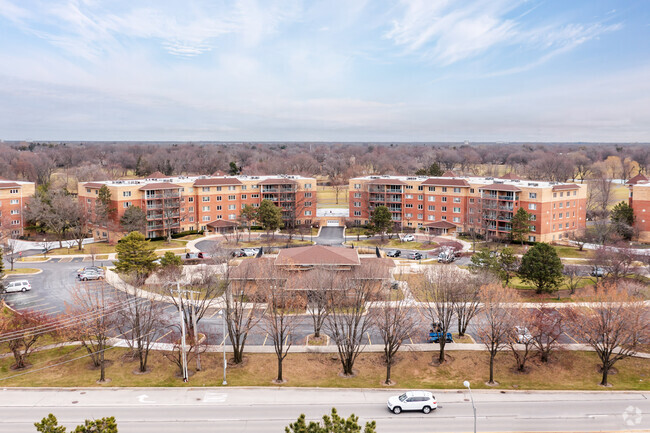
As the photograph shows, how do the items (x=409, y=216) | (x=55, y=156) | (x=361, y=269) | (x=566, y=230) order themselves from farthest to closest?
(x=55, y=156) → (x=409, y=216) → (x=566, y=230) → (x=361, y=269)

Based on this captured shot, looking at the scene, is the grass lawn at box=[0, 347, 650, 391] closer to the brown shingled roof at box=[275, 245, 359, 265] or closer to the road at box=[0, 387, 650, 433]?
the road at box=[0, 387, 650, 433]

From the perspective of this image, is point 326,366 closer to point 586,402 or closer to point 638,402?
point 586,402

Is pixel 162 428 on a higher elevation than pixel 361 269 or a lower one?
lower

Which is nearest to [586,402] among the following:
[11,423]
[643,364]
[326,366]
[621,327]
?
[621,327]

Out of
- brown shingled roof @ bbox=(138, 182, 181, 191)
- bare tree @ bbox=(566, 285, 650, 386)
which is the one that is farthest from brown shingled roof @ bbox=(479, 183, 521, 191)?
brown shingled roof @ bbox=(138, 182, 181, 191)

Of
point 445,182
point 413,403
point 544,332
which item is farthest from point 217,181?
point 413,403

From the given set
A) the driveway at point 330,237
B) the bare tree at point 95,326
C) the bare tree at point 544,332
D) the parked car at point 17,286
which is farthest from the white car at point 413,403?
the driveway at point 330,237
